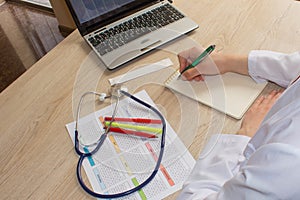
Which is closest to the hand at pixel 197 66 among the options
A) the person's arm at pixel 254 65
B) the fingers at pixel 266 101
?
the person's arm at pixel 254 65

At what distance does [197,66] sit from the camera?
31.7 inches

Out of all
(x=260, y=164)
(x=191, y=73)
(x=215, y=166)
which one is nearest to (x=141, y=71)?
(x=191, y=73)

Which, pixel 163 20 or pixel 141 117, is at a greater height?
pixel 163 20

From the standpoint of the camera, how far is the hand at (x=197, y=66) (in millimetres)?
800

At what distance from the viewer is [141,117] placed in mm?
735

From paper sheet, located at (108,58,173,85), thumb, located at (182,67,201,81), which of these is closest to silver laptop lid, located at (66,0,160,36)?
paper sheet, located at (108,58,173,85)

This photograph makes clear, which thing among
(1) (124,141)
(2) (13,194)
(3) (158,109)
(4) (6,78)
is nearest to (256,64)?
(3) (158,109)

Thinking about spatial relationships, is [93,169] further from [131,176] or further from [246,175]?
[246,175]

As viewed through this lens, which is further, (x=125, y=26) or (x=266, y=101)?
(x=125, y=26)

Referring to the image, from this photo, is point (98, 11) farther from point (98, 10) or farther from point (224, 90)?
point (224, 90)

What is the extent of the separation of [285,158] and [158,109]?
15.1 inches

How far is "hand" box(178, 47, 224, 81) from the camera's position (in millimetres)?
800

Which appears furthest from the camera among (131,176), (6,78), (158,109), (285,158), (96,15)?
(6,78)

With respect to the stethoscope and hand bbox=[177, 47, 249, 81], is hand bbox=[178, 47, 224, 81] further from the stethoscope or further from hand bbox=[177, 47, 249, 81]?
the stethoscope
